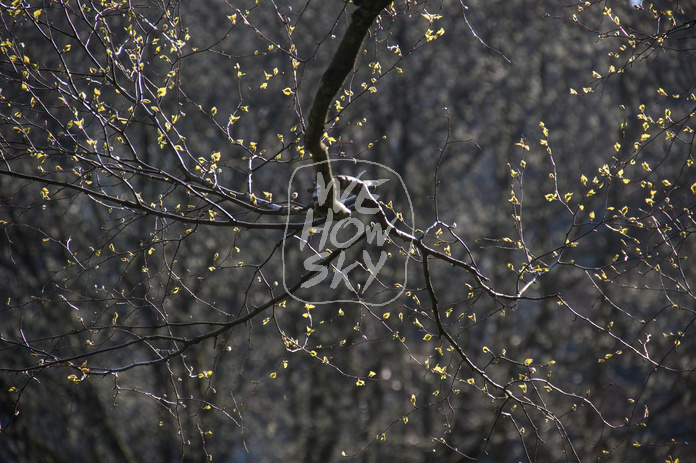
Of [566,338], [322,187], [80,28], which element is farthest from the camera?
[566,338]

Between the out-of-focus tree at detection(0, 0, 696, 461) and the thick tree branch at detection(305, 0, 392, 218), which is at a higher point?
the out-of-focus tree at detection(0, 0, 696, 461)

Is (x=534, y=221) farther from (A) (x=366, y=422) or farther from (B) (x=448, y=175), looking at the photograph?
(A) (x=366, y=422)

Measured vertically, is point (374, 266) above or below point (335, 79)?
above

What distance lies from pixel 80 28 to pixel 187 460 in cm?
384

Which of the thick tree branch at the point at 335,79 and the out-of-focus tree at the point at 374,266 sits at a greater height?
the out-of-focus tree at the point at 374,266

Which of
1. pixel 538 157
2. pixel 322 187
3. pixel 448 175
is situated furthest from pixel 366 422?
pixel 322 187

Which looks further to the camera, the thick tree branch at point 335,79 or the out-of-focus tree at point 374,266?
the out-of-focus tree at point 374,266

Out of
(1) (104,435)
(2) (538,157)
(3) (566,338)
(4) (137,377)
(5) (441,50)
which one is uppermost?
(5) (441,50)

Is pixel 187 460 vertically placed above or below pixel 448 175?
below

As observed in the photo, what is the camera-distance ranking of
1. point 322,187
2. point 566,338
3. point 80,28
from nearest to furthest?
1. point 322,187
2. point 80,28
3. point 566,338

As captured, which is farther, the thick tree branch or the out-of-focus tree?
the out-of-focus tree

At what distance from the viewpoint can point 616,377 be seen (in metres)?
6.04

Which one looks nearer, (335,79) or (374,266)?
(335,79)

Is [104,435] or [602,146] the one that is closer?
[104,435]
